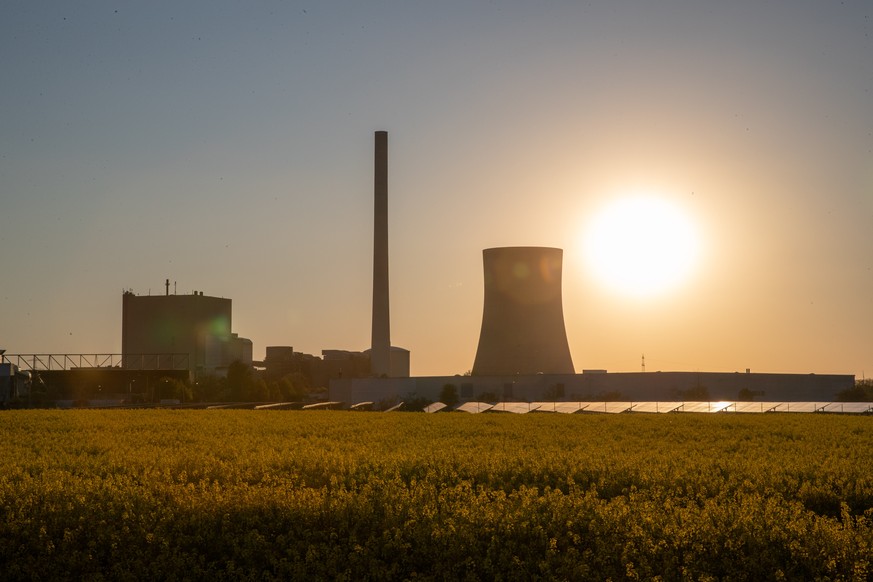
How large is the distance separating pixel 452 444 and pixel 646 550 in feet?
46.5

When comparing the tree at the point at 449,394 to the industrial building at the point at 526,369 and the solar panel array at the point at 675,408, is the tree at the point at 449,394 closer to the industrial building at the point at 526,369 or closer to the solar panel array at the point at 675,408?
the industrial building at the point at 526,369

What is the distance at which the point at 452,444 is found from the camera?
26.9 metres

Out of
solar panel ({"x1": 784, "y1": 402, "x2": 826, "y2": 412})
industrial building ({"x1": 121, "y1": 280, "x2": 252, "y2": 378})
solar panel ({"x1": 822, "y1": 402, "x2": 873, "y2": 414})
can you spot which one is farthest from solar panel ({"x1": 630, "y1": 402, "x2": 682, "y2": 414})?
industrial building ({"x1": 121, "y1": 280, "x2": 252, "y2": 378})

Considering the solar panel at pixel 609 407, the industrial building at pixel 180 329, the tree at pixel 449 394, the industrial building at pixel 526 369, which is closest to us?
the solar panel at pixel 609 407

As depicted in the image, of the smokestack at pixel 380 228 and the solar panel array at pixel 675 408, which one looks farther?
the smokestack at pixel 380 228

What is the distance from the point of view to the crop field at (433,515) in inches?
505

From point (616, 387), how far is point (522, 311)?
15.8m

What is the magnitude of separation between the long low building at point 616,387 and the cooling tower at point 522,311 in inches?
198

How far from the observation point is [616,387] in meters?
87.7

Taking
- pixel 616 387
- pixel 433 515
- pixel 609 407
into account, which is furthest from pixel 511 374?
pixel 433 515

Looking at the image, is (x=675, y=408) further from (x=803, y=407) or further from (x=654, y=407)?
(x=803, y=407)

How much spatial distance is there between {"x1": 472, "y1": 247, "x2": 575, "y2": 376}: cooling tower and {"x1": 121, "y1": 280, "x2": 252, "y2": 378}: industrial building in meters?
64.5

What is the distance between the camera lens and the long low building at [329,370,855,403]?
83.8 meters

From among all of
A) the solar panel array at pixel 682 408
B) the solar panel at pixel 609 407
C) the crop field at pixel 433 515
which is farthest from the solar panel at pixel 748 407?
the crop field at pixel 433 515
